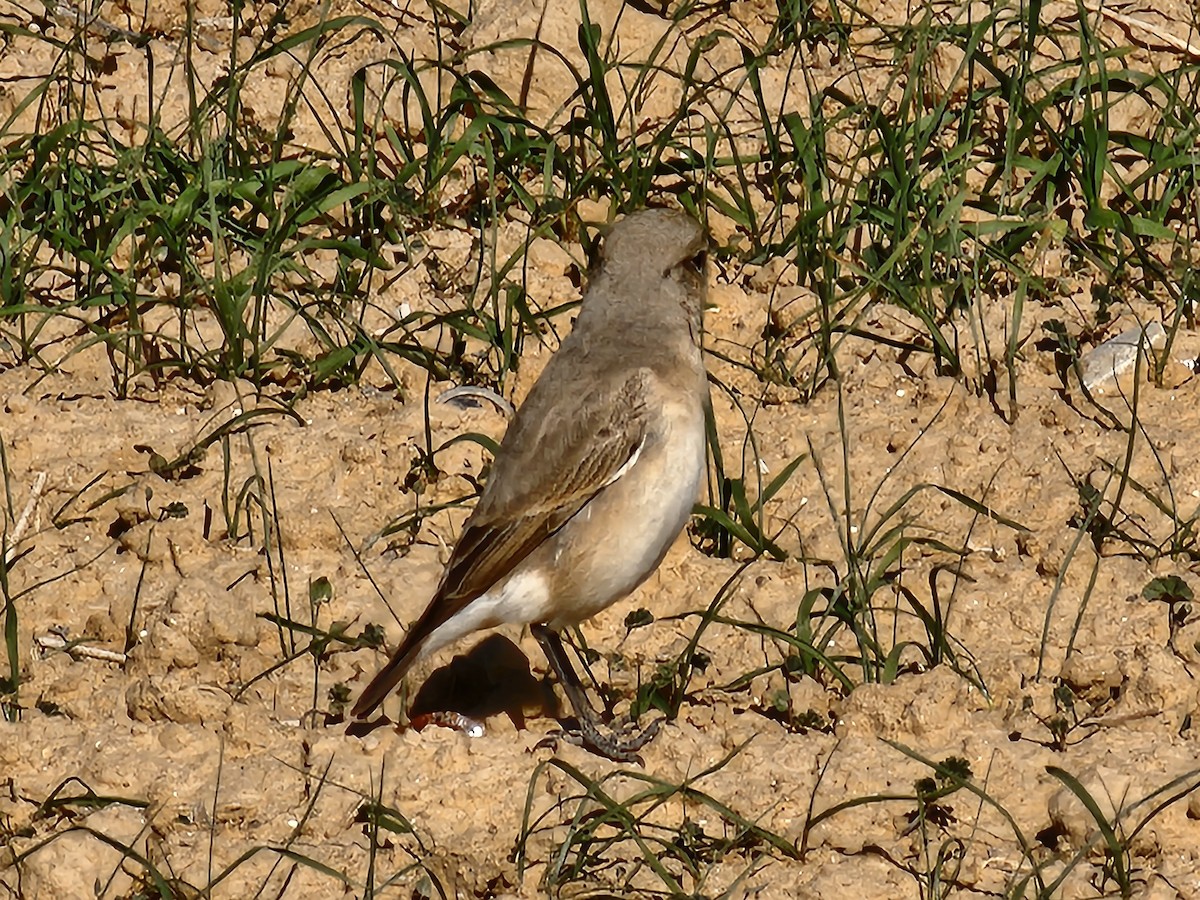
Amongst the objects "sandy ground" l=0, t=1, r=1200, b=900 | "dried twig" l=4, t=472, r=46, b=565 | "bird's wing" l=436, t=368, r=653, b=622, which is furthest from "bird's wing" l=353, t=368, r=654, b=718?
"dried twig" l=4, t=472, r=46, b=565

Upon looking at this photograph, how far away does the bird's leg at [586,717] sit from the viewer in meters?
6.51

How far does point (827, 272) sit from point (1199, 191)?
5.38 feet

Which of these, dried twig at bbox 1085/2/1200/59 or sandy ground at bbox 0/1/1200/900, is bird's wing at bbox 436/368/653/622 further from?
dried twig at bbox 1085/2/1200/59

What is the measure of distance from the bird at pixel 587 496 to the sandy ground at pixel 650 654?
35cm

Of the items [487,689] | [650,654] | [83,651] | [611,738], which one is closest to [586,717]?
[611,738]

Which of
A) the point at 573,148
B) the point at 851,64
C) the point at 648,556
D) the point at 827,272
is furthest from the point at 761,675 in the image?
the point at 851,64

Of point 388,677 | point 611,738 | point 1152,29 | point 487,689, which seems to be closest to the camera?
point 388,677

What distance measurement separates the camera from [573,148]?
8883 mm

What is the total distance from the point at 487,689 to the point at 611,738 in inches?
30.6

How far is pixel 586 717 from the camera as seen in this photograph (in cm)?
674

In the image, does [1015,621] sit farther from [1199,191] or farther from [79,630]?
[79,630]

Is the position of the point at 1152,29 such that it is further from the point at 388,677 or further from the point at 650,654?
the point at 388,677

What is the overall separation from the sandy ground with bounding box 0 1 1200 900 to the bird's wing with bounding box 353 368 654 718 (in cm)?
49

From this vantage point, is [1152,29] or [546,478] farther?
[1152,29]
